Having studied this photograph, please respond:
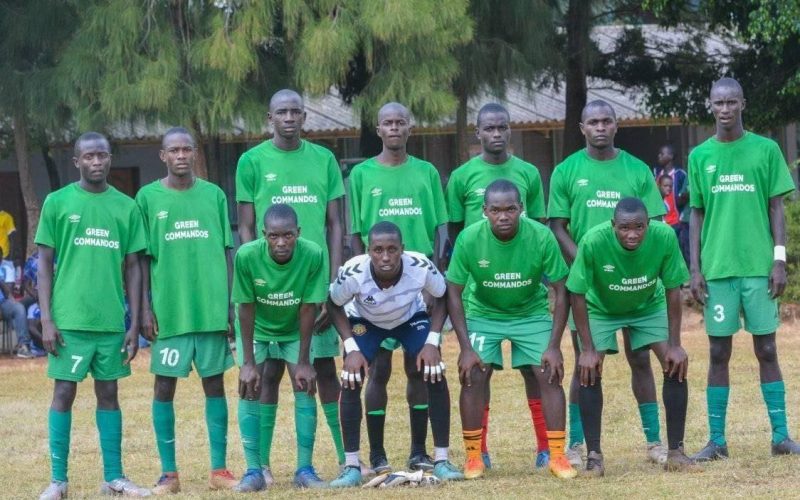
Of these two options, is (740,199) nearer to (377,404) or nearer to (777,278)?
(777,278)

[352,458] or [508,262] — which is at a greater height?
[508,262]

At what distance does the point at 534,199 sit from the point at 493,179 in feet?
1.14

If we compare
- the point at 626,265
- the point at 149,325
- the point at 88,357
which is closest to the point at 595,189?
the point at 626,265

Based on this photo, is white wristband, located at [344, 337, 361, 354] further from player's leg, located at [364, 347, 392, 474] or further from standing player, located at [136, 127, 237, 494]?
standing player, located at [136, 127, 237, 494]

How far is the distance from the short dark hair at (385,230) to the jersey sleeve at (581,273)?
95cm

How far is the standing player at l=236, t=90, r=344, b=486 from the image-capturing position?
809 cm

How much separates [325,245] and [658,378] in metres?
4.88

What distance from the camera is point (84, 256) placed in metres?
7.68

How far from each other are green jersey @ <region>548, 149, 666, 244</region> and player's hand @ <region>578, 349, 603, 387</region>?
3.16ft

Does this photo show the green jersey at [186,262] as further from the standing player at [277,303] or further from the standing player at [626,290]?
the standing player at [626,290]

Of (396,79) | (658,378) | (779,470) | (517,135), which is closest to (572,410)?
(779,470)

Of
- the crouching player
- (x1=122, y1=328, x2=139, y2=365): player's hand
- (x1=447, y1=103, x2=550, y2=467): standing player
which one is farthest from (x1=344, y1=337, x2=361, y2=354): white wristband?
(x1=122, y1=328, x2=139, y2=365): player's hand

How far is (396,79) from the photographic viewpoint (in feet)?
51.5

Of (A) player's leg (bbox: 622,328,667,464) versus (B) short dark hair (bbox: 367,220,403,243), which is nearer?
(B) short dark hair (bbox: 367,220,403,243)
